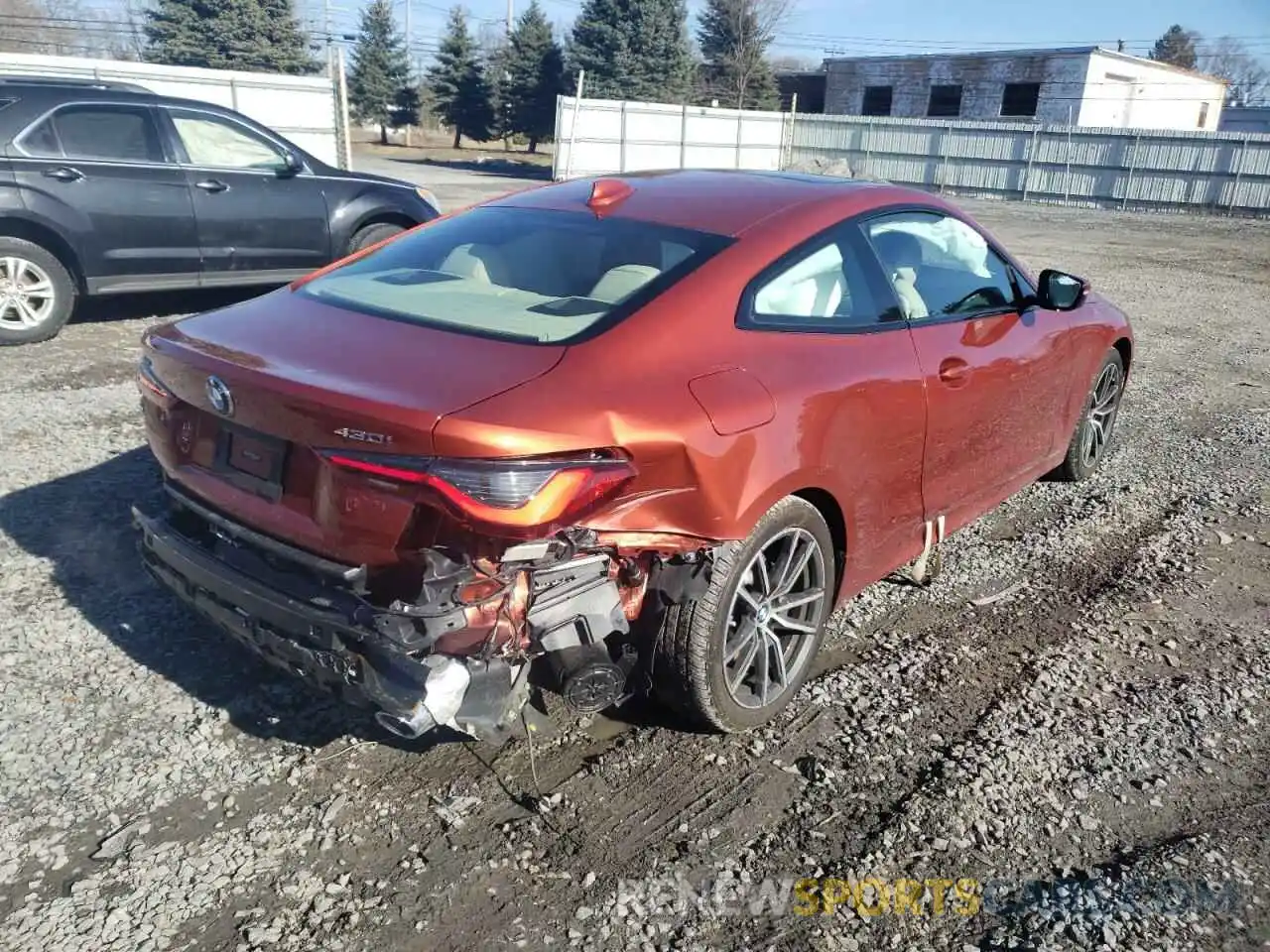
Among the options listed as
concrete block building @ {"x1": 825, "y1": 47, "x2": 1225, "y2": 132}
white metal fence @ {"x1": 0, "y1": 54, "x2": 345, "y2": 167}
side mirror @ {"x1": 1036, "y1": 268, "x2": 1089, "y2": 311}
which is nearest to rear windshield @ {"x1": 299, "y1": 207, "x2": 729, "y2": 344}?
side mirror @ {"x1": 1036, "y1": 268, "x2": 1089, "y2": 311}

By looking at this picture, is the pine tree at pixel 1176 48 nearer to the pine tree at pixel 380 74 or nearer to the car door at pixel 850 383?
the pine tree at pixel 380 74

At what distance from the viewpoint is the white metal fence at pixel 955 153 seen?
2730cm

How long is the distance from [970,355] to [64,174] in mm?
6859

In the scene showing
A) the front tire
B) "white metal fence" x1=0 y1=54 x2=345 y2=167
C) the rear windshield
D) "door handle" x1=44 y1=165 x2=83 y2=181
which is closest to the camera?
the front tire

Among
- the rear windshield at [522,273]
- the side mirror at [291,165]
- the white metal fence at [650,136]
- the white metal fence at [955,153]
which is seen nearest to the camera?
the rear windshield at [522,273]

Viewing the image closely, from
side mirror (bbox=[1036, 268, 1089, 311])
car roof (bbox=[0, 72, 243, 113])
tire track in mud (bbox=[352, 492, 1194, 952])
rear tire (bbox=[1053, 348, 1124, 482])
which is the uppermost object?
car roof (bbox=[0, 72, 243, 113])

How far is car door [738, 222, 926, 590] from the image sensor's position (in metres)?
3.07

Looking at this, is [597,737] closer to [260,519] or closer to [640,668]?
[640,668]

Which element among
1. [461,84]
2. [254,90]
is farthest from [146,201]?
[461,84]

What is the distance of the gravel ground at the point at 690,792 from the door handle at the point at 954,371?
972 millimetres

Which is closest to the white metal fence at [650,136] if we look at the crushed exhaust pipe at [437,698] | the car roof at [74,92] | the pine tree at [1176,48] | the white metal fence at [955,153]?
the white metal fence at [955,153]

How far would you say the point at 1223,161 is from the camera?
27047 mm

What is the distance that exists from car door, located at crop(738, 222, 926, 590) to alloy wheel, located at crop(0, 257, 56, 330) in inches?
254

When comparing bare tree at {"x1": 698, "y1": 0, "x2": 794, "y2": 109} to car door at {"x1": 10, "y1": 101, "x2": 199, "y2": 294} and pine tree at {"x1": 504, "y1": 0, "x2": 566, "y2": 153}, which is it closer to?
pine tree at {"x1": 504, "y1": 0, "x2": 566, "y2": 153}
